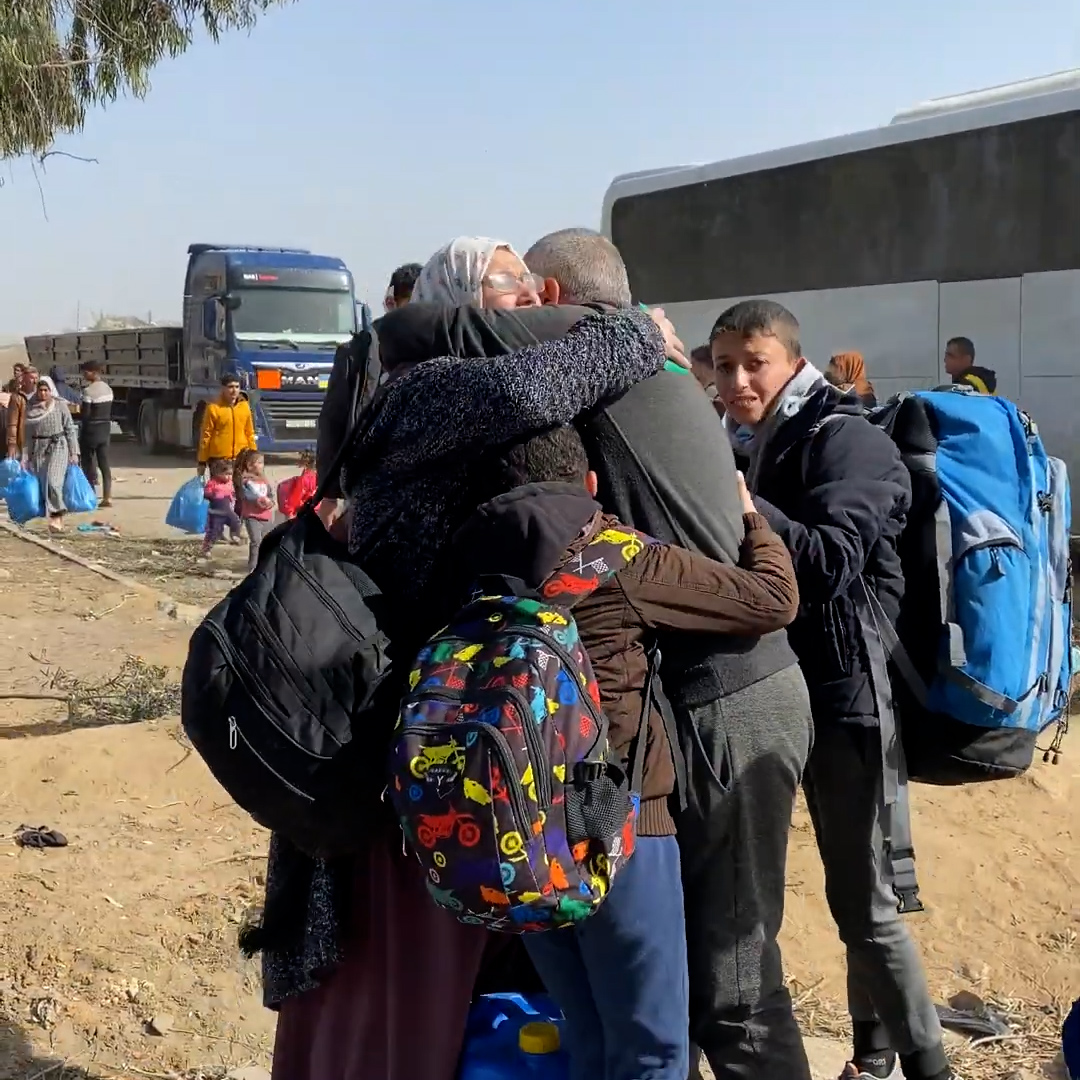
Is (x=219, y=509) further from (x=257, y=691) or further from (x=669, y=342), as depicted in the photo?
(x=257, y=691)

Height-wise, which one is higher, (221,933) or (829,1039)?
(221,933)

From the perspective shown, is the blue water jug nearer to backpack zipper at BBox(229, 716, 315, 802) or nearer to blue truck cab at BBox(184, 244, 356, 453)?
backpack zipper at BBox(229, 716, 315, 802)

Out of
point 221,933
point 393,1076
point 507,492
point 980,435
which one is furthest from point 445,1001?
point 221,933

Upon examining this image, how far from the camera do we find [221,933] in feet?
13.0

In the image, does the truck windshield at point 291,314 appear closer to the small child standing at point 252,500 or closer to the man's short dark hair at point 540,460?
the small child standing at point 252,500

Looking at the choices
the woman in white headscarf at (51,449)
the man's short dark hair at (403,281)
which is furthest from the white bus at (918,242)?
the man's short dark hair at (403,281)

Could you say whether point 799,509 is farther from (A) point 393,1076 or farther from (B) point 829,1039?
(B) point 829,1039

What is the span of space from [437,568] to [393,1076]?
0.93m

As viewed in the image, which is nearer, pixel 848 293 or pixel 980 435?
pixel 980 435

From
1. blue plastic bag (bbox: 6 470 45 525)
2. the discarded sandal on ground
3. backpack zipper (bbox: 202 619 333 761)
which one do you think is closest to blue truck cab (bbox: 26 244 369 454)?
blue plastic bag (bbox: 6 470 45 525)

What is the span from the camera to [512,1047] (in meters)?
2.24

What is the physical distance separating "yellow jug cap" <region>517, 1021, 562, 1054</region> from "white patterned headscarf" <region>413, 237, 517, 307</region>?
1.27m

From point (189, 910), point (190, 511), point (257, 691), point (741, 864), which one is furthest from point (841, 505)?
point (190, 511)

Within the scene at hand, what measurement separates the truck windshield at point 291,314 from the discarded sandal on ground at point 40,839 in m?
16.8
